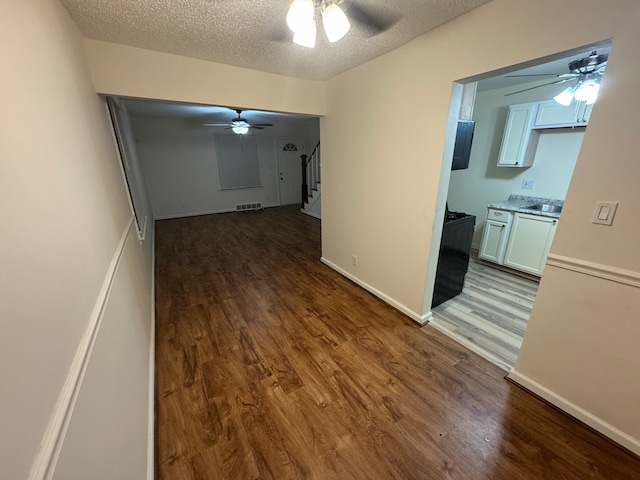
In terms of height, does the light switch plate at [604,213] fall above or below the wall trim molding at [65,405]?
above

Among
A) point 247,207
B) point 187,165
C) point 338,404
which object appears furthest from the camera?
point 247,207

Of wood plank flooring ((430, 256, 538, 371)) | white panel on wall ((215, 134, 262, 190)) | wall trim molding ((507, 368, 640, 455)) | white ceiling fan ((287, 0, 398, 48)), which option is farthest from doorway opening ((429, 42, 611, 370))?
white panel on wall ((215, 134, 262, 190))

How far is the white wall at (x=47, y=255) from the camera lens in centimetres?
51

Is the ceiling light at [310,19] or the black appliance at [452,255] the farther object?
the black appliance at [452,255]

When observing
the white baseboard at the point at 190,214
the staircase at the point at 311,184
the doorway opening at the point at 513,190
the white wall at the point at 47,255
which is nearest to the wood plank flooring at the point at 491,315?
the doorway opening at the point at 513,190

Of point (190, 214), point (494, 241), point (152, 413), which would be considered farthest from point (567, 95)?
point (190, 214)

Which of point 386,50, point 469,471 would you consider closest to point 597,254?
point 469,471

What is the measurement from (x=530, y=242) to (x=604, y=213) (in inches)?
83.0

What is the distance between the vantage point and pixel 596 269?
4.34 feet

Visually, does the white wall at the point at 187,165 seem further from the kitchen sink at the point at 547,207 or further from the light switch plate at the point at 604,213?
the light switch plate at the point at 604,213

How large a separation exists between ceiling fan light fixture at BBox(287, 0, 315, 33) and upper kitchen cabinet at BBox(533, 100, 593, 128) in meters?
3.25

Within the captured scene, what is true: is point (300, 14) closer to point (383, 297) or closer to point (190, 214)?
point (383, 297)

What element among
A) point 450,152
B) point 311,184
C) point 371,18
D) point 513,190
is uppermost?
point 371,18

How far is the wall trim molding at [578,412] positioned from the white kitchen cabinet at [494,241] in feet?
6.69
